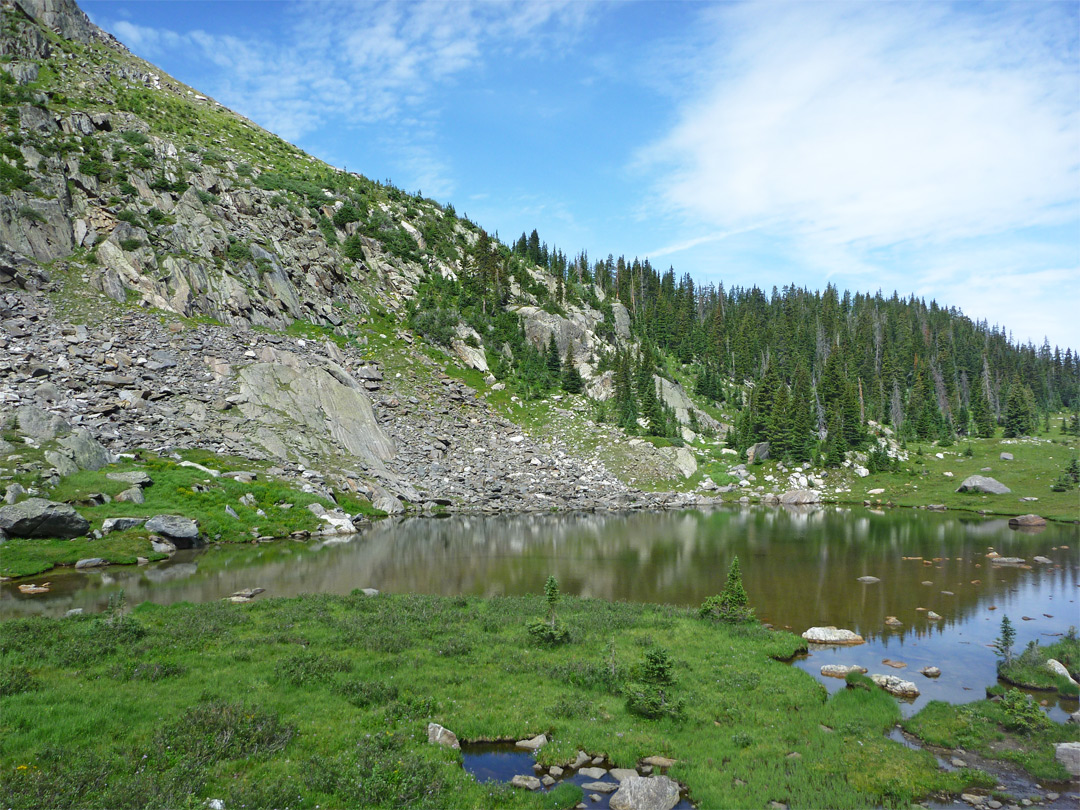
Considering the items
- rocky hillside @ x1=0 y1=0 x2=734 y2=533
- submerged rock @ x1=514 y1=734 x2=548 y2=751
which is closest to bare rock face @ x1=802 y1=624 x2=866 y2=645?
submerged rock @ x1=514 y1=734 x2=548 y2=751

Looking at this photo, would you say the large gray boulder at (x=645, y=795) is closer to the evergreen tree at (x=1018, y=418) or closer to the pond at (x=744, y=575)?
the pond at (x=744, y=575)

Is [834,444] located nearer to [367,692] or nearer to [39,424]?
[367,692]

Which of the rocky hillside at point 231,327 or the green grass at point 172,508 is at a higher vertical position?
the rocky hillside at point 231,327

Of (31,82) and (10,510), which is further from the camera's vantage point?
(31,82)

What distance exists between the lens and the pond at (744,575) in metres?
25.7

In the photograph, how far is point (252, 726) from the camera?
520 inches

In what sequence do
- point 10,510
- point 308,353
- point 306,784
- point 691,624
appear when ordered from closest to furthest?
point 306,784, point 691,624, point 10,510, point 308,353

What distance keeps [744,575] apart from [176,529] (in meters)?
42.2

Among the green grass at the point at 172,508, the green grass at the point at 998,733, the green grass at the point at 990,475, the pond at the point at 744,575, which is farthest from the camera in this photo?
the green grass at the point at 990,475

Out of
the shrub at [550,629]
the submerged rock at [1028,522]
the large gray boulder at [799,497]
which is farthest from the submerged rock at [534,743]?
the large gray boulder at [799,497]

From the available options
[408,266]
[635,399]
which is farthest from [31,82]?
[635,399]

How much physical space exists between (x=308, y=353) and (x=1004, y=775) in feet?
268

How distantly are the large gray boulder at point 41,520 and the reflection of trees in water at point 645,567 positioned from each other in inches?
220

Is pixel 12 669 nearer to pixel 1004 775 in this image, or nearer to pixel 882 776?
pixel 882 776
